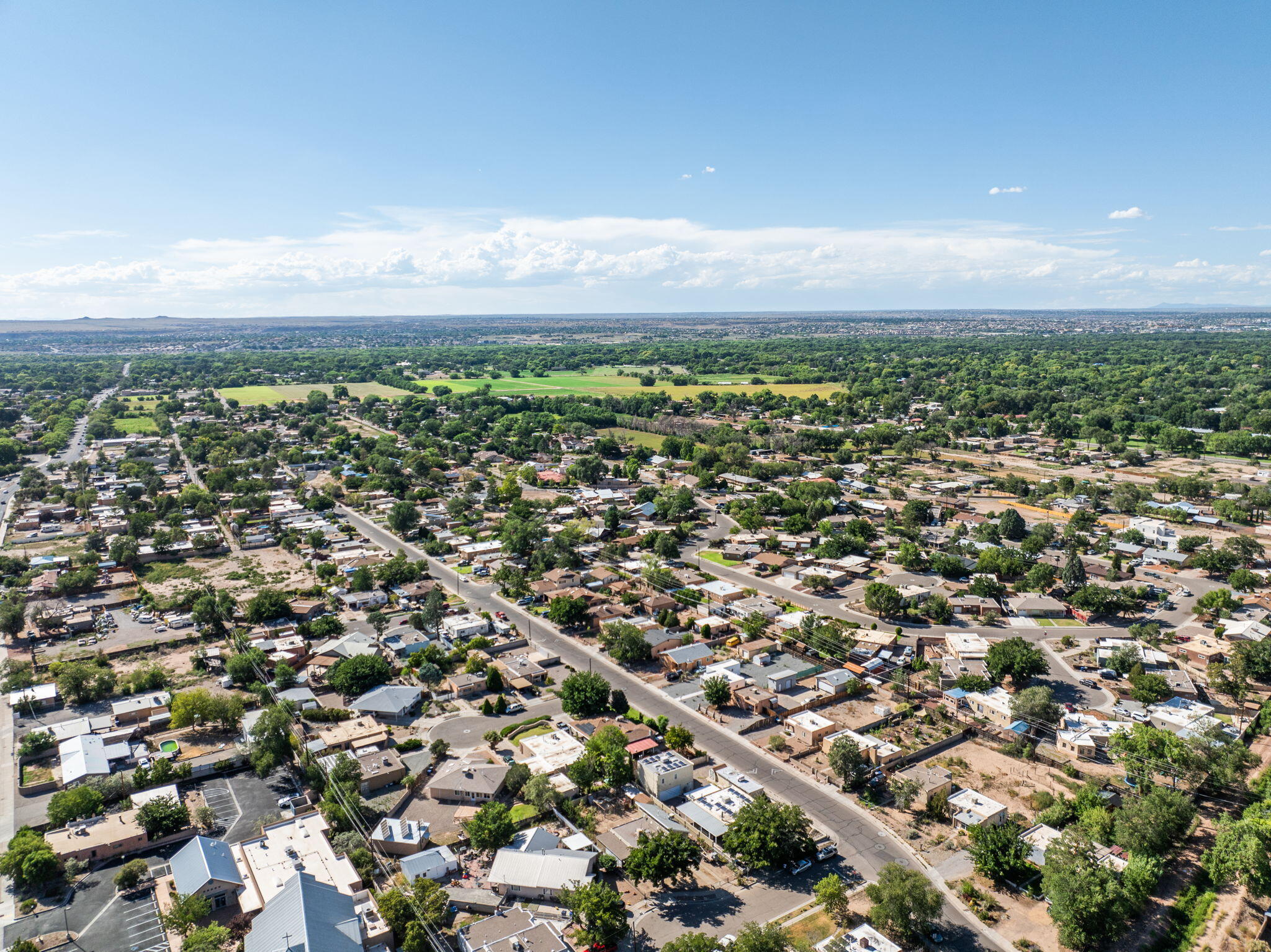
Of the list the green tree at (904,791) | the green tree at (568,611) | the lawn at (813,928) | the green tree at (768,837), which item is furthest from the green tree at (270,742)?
the green tree at (904,791)

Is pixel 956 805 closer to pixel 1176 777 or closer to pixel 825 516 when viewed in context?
pixel 1176 777

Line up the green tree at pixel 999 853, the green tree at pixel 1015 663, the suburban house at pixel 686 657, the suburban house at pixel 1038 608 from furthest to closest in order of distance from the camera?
the suburban house at pixel 1038 608
the suburban house at pixel 686 657
the green tree at pixel 1015 663
the green tree at pixel 999 853

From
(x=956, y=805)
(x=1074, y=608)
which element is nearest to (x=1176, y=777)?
(x=956, y=805)

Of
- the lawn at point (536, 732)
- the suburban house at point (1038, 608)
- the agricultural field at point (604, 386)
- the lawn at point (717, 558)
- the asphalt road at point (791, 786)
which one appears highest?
the agricultural field at point (604, 386)

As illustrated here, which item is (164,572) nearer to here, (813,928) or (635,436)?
(813,928)

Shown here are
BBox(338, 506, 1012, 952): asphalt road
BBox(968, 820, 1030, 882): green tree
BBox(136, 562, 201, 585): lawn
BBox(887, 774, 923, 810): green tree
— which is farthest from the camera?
BBox(136, 562, 201, 585): lawn

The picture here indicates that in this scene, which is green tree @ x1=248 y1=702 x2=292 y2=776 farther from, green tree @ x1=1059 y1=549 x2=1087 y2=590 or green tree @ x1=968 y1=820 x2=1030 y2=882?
green tree @ x1=1059 y1=549 x2=1087 y2=590

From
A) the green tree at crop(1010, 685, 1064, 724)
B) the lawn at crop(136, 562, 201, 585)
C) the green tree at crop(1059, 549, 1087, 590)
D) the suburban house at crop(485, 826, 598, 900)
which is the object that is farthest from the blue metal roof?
the green tree at crop(1059, 549, 1087, 590)

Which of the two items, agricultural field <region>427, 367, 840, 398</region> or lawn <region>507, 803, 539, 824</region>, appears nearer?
lawn <region>507, 803, 539, 824</region>

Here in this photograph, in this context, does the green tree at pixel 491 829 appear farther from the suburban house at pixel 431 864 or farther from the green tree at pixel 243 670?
the green tree at pixel 243 670
